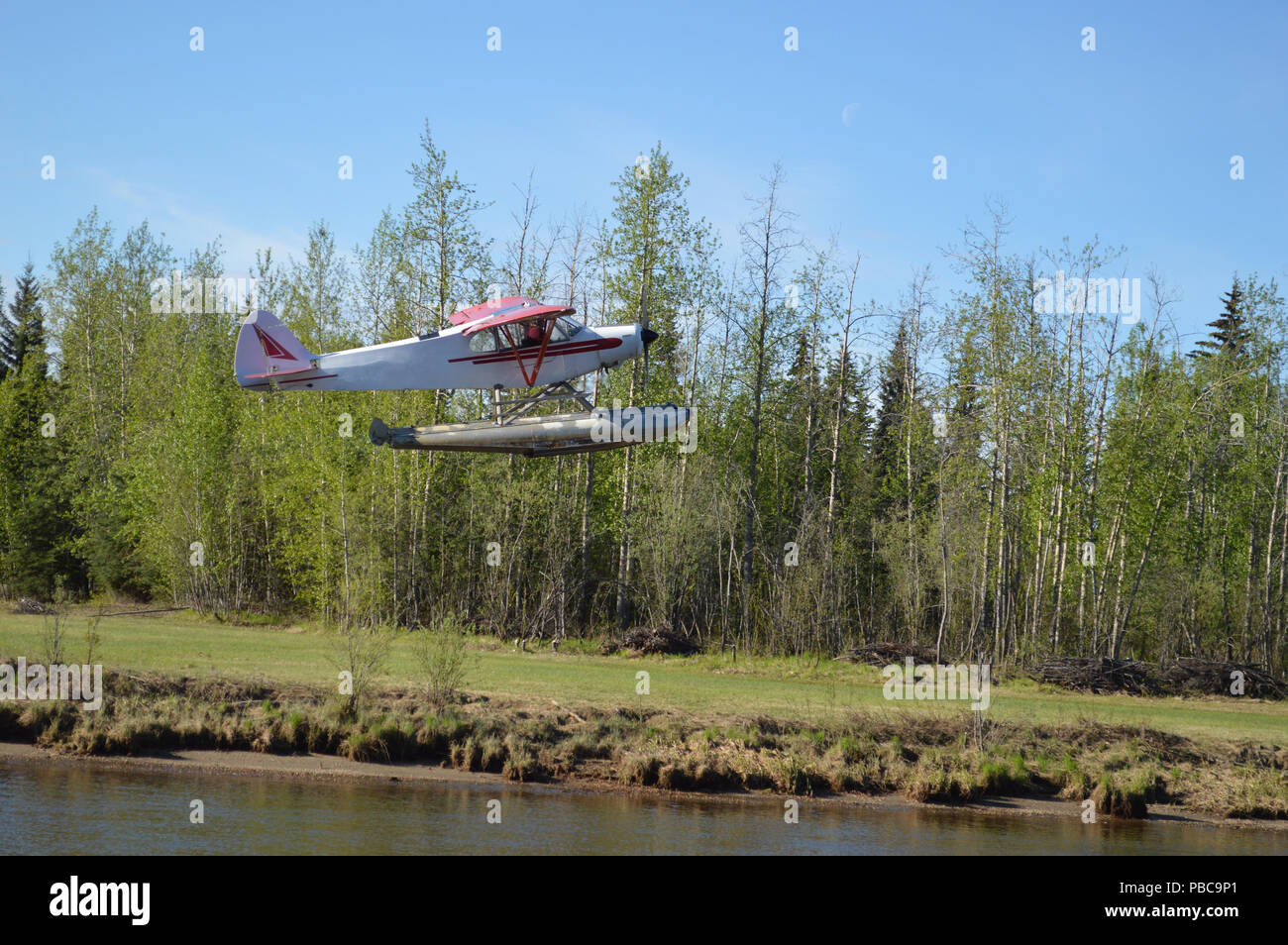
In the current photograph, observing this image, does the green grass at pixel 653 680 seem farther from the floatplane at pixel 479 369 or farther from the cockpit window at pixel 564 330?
the cockpit window at pixel 564 330

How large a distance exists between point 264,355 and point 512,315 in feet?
16.3

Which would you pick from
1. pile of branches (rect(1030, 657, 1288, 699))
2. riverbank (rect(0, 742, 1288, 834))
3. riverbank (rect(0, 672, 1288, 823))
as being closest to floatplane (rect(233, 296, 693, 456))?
riverbank (rect(0, 672, 1288, 823))

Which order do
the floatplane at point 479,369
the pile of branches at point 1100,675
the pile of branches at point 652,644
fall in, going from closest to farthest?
the floatplane at point 479,369 → the pile of branches at point 1100,675 → the pile of branches at point 652,644

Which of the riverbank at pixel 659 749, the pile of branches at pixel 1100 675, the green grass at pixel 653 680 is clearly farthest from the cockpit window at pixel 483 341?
the pile of branches at pixel 1100 675

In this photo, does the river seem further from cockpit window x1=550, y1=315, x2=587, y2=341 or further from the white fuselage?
cockpit window x1=550, y1=315, x2=587, y2=341

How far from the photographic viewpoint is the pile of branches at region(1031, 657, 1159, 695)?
1146 inches

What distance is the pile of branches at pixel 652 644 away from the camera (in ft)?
107

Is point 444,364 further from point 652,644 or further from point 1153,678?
point 1153,678

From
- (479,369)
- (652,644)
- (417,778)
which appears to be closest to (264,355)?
(479,369)

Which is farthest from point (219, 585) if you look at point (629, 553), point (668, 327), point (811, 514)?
point (811, 514)

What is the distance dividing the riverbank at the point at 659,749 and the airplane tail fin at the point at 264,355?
6938 millimetres

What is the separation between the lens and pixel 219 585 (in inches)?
1586

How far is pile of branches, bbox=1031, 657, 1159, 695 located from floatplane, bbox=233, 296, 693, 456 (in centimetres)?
1641
